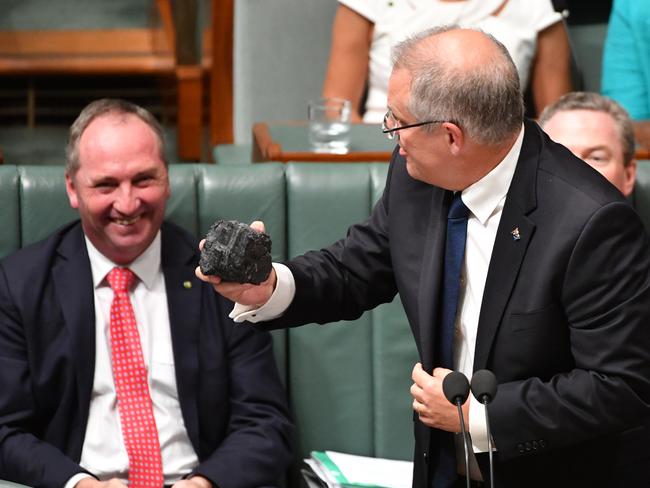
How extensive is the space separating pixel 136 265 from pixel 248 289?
0.60m

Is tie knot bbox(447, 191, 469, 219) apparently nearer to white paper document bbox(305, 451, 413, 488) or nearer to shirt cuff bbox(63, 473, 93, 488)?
Answer: white paper document bbox(305, 451, 413, 488)

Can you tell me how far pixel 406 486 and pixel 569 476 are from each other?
0.60 meters

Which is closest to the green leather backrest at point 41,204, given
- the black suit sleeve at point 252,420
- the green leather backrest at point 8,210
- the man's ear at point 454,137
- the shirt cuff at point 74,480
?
the green leather backrest at point 8,210

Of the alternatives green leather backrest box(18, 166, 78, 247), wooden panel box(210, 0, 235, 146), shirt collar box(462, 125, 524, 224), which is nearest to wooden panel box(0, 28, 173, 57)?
wooden panel box(210, 0, 235, 146)

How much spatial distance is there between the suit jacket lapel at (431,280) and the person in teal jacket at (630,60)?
1.60 meters

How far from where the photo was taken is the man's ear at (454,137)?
181 centimetres

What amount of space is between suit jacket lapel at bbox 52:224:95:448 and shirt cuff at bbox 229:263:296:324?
0.50 metres

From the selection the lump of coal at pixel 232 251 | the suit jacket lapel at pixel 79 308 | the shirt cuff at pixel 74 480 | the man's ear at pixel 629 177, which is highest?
the lump of coal at pixel 232 251

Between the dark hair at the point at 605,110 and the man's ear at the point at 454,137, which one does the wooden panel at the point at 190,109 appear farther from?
the man's ear at the point at 454,137

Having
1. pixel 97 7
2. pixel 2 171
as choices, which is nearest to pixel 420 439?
pixel 2 171

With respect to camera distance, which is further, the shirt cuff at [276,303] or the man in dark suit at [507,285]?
the shirt cuff at [276,303]

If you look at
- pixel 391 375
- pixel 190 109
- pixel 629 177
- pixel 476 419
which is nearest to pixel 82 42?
pixel 190 109

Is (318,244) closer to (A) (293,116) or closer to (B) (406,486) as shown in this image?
(B) (406,486)

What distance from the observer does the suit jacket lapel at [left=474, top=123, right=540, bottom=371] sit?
185 cm
